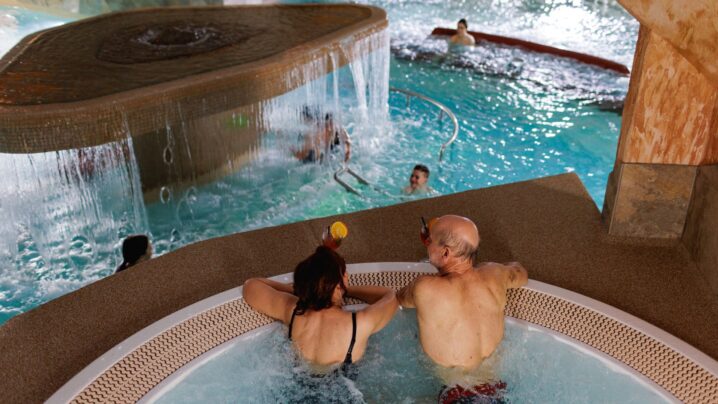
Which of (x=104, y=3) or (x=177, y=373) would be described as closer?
(x=177, y=373)

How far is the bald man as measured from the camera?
2.33m

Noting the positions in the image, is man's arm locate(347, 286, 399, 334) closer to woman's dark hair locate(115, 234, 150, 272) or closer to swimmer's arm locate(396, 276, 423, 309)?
swimmer's arm locate(396, 276, 423, 309)

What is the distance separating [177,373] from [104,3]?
988 centimetres

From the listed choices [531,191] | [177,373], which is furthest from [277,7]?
[177,373]

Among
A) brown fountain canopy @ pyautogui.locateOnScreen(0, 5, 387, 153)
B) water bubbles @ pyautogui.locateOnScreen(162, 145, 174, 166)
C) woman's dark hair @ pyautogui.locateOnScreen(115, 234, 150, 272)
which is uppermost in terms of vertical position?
brown fountain canopy @ pyautogui.locateOnScreen(0, 5, 387, 153)

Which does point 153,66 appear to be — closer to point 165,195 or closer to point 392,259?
point 165,195

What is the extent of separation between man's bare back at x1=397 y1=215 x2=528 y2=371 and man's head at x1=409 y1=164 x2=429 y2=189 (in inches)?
107

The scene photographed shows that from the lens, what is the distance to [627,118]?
3.22m

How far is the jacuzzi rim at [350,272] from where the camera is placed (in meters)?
2.37

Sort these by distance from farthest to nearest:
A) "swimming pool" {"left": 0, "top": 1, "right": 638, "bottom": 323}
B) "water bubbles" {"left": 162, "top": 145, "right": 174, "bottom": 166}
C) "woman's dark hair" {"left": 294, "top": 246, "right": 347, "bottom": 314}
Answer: "water bubbles" {"left": 162, "top": 145, "right": 174, "bottom": 166}, "swimming pool" {"left": 0, "top": 1, "right": 638, "bottom": 323}, "woman's dark hair" {"left": 294, "top": 246, "right": 347, "bottom": 314}

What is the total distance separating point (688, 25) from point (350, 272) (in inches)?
71.7

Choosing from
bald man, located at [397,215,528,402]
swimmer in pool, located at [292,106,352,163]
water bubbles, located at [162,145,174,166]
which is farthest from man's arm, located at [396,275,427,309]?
swimmer in pool, located at [292,106,352,163]

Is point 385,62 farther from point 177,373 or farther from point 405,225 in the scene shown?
point 177,373

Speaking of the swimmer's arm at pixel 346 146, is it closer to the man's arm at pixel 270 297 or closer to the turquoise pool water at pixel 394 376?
the man's arm at pixel 270 297
